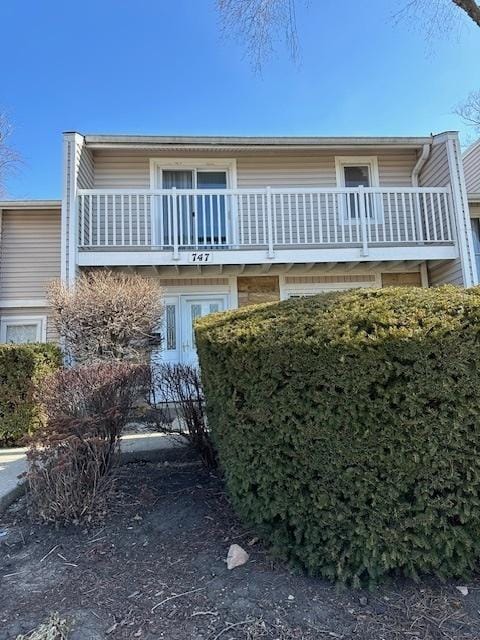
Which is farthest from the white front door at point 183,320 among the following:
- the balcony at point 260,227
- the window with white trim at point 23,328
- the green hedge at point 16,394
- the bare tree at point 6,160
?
the bare tree at point 6,160

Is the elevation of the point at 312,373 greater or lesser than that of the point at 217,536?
greater

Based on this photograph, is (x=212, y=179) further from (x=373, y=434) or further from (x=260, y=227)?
(x=373, y=434)

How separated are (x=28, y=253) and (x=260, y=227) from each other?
18.4ft

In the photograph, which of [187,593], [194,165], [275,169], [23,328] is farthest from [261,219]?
[187,593]

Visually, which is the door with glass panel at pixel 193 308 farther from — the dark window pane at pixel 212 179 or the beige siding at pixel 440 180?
the beige siding at pixel 440 180

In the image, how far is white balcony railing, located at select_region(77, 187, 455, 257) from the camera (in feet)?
29.7

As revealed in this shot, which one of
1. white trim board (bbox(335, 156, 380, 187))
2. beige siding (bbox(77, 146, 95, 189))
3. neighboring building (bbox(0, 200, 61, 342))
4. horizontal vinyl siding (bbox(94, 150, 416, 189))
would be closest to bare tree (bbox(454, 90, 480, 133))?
horizontal vinyl siding (bbox(94, 150, 416, 189))

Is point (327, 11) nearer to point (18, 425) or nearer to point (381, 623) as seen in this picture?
point (18, 425)

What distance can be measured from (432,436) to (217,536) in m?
1.71

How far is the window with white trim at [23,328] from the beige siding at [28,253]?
1.63 feet

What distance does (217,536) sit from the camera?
10.2 feet

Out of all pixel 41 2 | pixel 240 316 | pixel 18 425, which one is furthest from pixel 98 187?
pixel 240 316

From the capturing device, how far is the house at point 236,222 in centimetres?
905

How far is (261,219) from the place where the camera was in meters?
10.2
